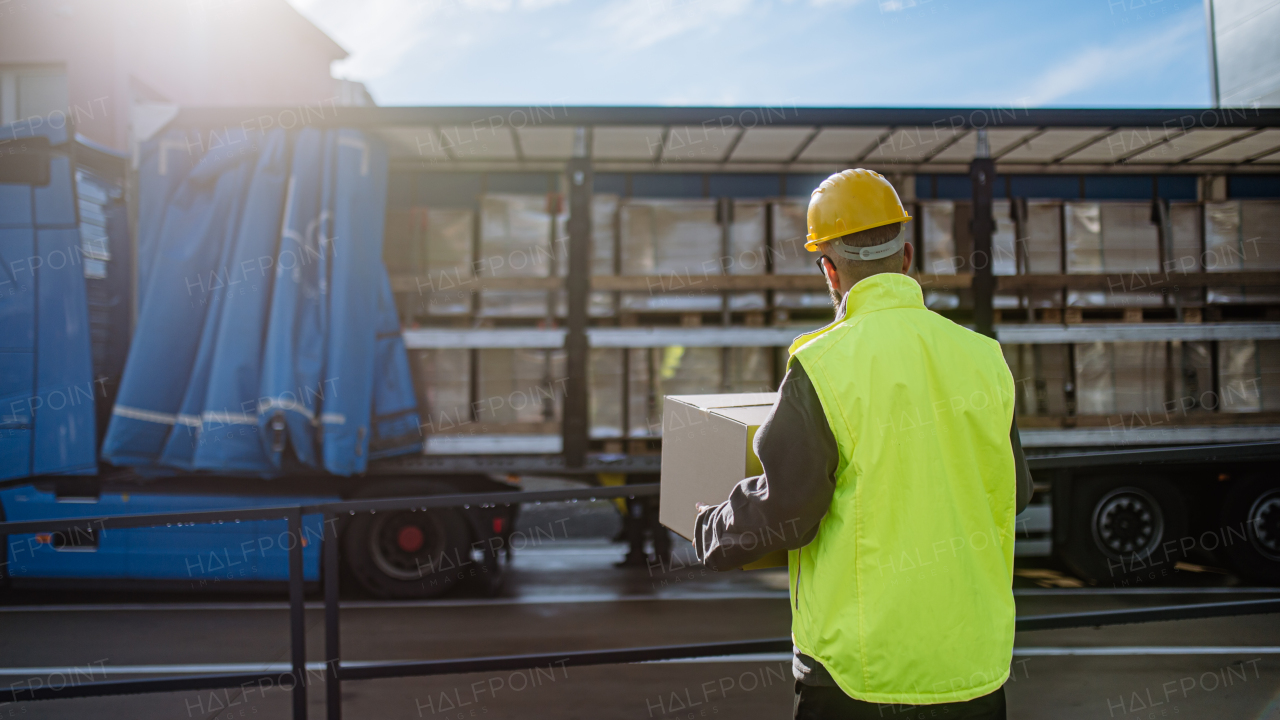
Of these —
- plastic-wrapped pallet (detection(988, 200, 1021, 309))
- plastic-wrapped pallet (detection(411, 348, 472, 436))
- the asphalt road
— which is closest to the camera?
the asphalt road

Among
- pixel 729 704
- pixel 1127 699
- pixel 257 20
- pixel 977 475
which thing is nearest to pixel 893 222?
pixel 977 475

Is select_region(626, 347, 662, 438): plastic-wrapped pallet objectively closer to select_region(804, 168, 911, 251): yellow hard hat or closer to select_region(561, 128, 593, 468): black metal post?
select_region(561, 128, 593, 468): black metal post

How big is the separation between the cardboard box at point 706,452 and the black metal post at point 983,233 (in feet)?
12.6

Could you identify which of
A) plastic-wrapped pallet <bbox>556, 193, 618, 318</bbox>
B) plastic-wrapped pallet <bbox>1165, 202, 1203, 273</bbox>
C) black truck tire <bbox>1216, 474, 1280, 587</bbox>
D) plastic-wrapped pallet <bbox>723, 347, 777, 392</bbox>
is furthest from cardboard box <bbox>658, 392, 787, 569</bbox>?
black truck tire <bbox>1216, 474, 1280, 587</bbox>

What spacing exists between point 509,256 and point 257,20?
1231 centimetres

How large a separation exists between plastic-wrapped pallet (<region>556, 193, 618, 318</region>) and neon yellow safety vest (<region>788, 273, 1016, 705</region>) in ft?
13.0

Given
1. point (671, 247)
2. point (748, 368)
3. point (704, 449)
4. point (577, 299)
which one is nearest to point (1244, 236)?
point (748, 368)

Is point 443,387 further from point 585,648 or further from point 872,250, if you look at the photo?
point 872,250

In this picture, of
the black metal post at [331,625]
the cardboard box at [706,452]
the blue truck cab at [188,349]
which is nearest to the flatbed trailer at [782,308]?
the blue truck cab at [188,349]

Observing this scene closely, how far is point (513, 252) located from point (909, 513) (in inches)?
170

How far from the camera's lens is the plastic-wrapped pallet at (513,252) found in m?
5.32

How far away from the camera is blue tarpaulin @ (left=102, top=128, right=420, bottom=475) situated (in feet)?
15.9

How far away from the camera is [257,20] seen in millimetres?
14102

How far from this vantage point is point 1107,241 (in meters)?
5.50
